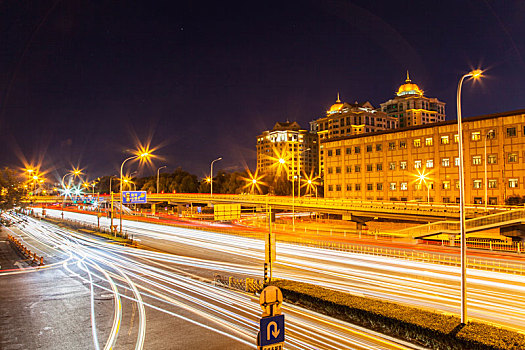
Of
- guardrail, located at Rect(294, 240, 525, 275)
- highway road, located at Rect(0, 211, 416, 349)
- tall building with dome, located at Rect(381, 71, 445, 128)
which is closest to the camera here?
highway road, located at Rect(0, 211, 416, 349)

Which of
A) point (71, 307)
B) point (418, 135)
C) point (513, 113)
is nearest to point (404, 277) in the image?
point (71, 307)

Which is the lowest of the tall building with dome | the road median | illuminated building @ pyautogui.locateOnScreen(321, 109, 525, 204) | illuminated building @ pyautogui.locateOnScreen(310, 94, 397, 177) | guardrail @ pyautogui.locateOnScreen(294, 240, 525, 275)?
guardrail @ pyautogui.locateOnScreen(294, 240, 525, 275)

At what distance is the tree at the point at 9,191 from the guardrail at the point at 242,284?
27.0m

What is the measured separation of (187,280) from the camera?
72.0 feet

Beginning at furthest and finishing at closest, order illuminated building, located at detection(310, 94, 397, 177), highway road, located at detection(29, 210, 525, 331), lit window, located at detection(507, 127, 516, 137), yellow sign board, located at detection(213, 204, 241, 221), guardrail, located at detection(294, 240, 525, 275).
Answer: illuminated building, located at detection(310, 94, 397, 177) < lit window, located at detection(507, 127, 516, 137) < yellow sign board, located at detection(213, 204, 241, 221) < guardrail, located at detection(294, 240, 525, 275) < highway road, located at detection(29, 210, 525, 331)

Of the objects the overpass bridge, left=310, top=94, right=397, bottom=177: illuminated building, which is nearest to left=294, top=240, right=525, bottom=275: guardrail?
the overpass bridge

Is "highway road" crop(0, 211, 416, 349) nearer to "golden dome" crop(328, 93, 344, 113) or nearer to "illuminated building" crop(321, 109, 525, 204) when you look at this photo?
"illuminated building" crop(321, 109, 525, 204)

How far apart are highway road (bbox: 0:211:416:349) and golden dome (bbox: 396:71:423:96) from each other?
16123cm

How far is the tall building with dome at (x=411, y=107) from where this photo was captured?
165125mm

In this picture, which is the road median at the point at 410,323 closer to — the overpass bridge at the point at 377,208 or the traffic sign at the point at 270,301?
the traffic sign at the point at 270,301

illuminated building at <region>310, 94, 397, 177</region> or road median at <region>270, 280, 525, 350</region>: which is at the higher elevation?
illuminated building at <region>310, 94, 397, 177</region>

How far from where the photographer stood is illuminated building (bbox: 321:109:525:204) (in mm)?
53812

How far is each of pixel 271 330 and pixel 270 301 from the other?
0.54m

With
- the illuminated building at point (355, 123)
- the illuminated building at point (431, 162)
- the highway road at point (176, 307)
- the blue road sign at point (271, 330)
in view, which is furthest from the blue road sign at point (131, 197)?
the illuminated building at point (355, 123)
